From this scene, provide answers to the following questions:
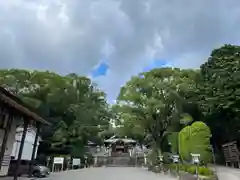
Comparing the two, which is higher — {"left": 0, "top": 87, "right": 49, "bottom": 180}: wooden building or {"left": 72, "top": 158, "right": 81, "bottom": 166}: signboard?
{"left": 0, "top": 87, "right": 49, "bottom": 180}: wooden building

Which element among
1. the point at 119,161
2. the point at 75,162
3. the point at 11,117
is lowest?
the point at 75,162

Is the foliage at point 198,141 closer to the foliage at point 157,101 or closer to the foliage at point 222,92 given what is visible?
the foliage at point 222,92

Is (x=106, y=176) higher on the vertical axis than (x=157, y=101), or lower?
lower

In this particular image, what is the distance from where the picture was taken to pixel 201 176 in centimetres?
1380

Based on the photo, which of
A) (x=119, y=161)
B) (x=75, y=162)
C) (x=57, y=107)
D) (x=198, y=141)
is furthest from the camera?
(x=119, y=161)

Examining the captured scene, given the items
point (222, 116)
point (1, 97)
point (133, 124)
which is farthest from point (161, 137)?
point (1, 97)

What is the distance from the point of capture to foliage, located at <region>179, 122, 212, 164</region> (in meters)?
16.5

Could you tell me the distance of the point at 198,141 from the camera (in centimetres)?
1684

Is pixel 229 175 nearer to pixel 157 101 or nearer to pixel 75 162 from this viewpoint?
pixel 157 101

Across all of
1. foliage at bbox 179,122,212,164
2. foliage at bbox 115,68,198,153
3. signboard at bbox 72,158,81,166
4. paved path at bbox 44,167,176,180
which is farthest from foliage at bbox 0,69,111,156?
foliage at bbox 179,122,212,164

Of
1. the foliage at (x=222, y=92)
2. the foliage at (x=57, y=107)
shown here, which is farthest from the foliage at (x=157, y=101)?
the foliage at (x=57, y=107)

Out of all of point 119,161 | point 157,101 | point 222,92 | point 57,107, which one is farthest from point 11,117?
point 119,161

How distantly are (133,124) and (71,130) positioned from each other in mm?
7598

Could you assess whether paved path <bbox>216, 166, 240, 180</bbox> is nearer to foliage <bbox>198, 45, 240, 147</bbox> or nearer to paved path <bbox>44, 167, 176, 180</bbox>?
paved path <bbox>44, 167, 176, 180</bbox>
